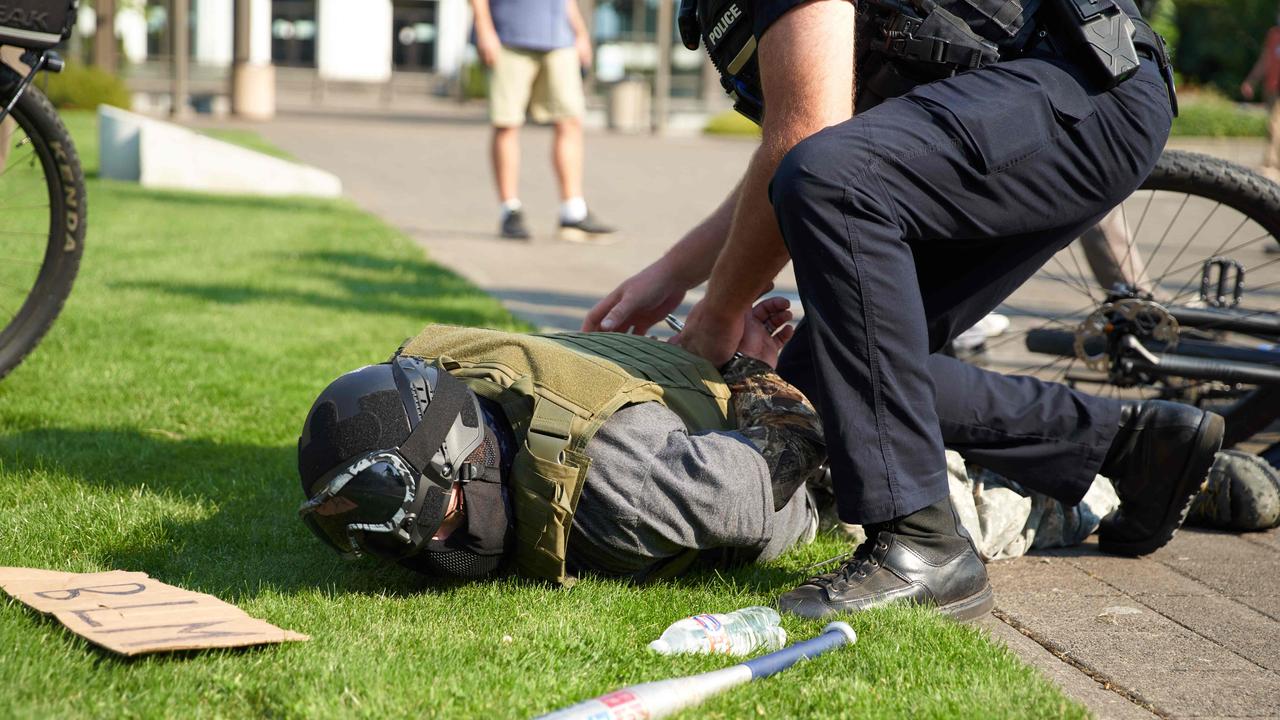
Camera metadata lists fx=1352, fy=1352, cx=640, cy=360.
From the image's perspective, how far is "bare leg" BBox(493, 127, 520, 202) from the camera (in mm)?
8797

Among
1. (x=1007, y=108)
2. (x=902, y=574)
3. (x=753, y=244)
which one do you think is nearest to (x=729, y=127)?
(x=753, y=244)

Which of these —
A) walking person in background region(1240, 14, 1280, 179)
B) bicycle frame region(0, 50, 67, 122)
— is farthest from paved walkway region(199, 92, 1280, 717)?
walking person in background region(1240, 14, 1280, 179)

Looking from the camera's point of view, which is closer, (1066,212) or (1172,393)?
(1066,212)

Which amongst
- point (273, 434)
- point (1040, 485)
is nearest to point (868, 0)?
point (1040, 485)

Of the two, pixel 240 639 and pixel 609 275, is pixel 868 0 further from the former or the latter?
pixel 609 275

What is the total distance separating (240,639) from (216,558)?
0.63 metres

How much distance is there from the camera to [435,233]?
9.50 meters

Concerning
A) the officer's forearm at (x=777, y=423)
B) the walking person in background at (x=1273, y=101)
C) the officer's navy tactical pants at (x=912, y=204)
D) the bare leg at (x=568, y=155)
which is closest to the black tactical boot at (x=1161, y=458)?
the officer's navy tactical pants at (x=912, y=204)

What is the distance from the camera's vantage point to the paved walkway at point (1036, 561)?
7.94 feet

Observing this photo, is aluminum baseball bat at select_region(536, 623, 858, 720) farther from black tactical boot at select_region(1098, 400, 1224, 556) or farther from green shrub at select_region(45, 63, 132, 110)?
green shrub at select_region(45, 63, 132, 110)

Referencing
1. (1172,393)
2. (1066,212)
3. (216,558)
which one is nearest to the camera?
(1066,212)

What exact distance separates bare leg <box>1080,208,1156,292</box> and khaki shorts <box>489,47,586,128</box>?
508 cm

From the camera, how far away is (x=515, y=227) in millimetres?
9086

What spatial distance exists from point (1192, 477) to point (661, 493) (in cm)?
130
